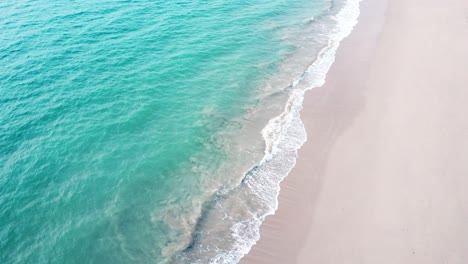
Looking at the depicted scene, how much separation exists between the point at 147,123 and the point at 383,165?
1899 centimetres

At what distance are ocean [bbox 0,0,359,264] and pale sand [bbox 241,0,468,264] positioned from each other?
188cm

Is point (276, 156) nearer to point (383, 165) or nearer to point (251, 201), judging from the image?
point (251, 201)

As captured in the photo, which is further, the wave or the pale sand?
the wave

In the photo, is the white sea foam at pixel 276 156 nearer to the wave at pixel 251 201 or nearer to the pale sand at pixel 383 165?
the wave at pixel 251 201

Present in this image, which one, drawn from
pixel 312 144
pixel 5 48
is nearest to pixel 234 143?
pixel 312 144

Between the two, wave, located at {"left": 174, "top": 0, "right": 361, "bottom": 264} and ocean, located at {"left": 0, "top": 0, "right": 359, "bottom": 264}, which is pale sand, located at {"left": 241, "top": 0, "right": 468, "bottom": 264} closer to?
wave, located at {"left": 174, "top": 0, "right": 361, "bottom": 264}

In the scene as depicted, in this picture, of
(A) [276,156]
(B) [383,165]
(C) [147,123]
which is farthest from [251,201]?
(C) [147,123]

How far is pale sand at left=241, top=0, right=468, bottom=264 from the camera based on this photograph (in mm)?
20625

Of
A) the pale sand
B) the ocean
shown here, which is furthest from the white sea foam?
the pale sand

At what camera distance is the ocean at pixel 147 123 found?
72.4 feet

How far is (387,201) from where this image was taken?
75.5 feet

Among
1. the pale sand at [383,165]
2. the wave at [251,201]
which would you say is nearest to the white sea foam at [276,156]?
the wave at [251,201]

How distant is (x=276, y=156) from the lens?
2728 centimetres

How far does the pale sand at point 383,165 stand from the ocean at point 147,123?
74.1 inches
